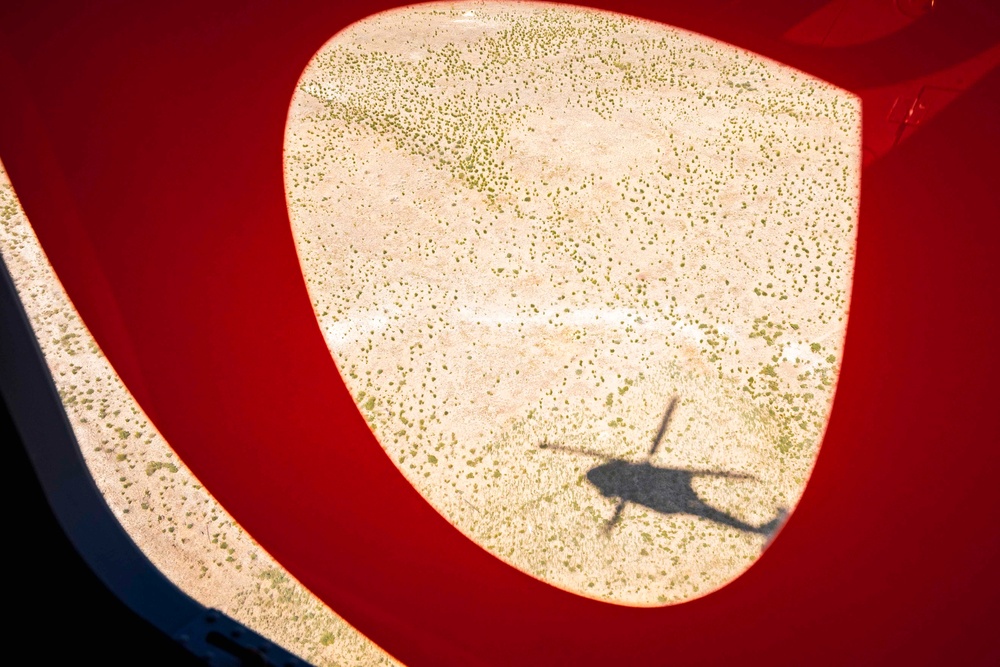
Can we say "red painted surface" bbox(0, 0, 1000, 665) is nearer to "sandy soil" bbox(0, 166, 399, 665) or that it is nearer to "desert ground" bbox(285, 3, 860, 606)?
"desert ground" bbox(285, 3, 860, 606)

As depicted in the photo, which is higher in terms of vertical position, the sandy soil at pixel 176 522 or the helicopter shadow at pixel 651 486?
the helicopter shadow at pixel 651 486

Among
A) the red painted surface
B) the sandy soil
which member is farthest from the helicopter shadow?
the sandy soil

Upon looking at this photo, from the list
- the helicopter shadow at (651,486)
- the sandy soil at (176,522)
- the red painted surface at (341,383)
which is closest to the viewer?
the red painted surface at (341,383)

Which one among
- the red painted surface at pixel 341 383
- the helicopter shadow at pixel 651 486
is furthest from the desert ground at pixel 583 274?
the red painted surface at pixel 341 383

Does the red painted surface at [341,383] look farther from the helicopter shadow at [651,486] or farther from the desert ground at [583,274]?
the helicopter shadow at [651,486]

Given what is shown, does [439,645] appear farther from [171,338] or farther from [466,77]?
[466,77]

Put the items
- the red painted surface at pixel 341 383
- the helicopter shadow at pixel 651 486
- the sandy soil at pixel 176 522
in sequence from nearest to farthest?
the red painted surface at pixel 341 383 → the sandy soil at pixel 176 522 → the helicopter shadow at pixel 651 486

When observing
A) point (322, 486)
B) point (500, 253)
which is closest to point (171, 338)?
point (322, 486)
